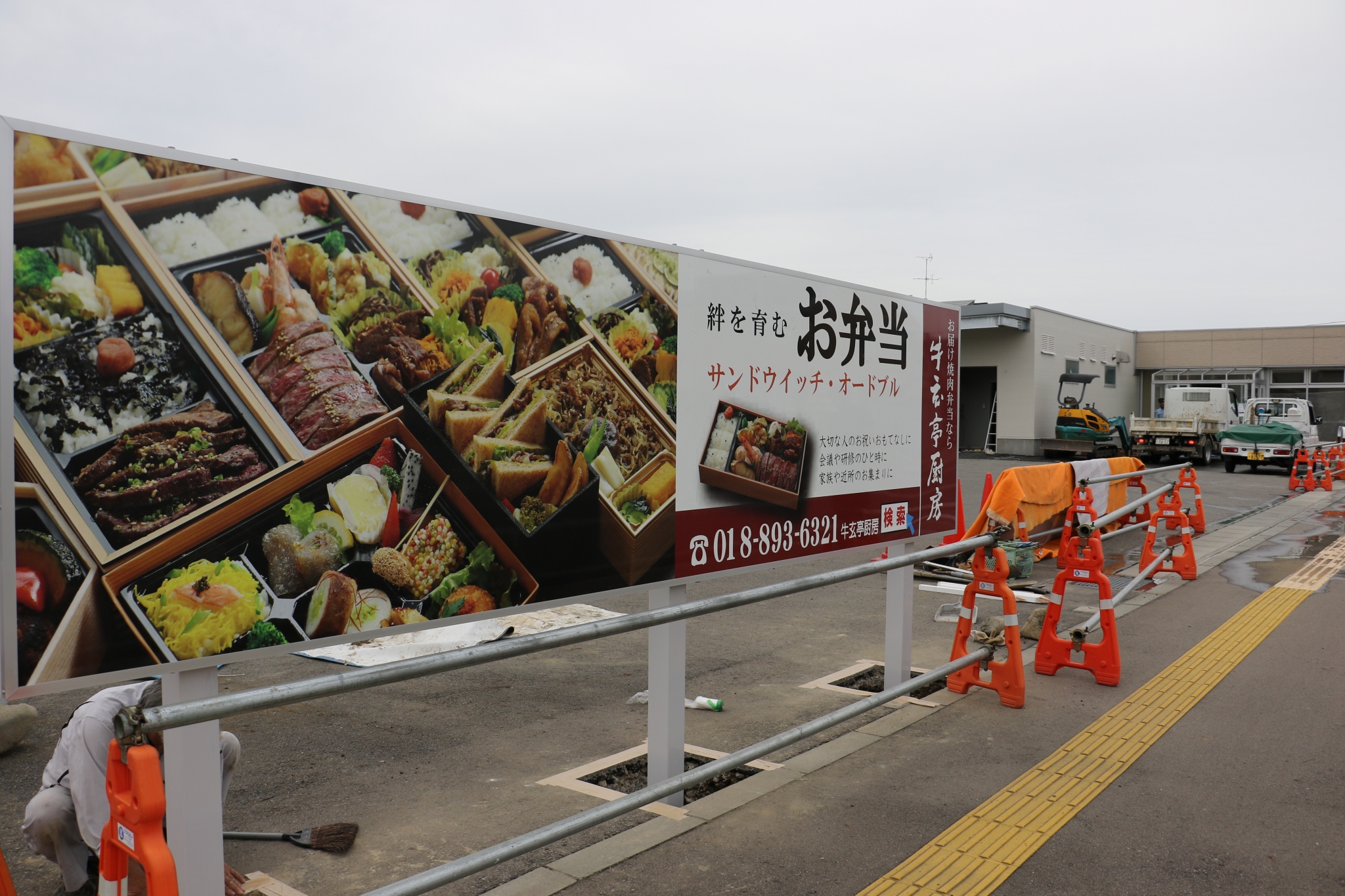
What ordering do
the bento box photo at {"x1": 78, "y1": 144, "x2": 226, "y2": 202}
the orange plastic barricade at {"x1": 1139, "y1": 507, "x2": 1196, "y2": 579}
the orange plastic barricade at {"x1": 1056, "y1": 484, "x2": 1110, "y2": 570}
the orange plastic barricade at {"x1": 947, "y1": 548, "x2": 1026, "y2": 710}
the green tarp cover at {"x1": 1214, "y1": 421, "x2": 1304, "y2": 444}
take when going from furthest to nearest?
1. the green tarp cover at {"x1": 1214, "y1": 421, "x2": 1304, "y2": 444}
2. the orange plastic barricade at {"x1": 1139, "y1": 507, "x2": 1196, "y2": 579}
3. the orange plastic barricade at {"x1": 1056, "y1": 484, "x2": 1110, "y2": 570}
4. the orange plastic barricade at {"x1": 947, "y1": 548, "x2": 1026, "y2": 710}
5. the bento box photo at {"x1": 78, "y1": 144, "x2": 226, "y2": 202}

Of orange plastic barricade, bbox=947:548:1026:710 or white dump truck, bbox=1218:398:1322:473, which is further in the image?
white dump truck, bbox=1218:398:1322:473

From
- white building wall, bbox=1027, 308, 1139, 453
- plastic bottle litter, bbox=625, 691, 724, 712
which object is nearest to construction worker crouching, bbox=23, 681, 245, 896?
plastic bottle litter, bbox=625, 691, 724, 712

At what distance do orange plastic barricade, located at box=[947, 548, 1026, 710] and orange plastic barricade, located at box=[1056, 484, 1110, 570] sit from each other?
120cm

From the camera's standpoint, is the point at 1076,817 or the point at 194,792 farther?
the point at 1076,817

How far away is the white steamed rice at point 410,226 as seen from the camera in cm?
285

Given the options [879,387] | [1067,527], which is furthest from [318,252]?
[1067,527]

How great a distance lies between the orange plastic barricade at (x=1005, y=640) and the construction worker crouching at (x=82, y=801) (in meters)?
4.13

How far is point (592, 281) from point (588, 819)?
1952 mm

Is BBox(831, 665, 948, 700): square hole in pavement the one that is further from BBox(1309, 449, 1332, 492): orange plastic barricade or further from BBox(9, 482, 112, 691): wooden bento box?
BBox(1309, 449, 1332, 492): orange plastic barricade

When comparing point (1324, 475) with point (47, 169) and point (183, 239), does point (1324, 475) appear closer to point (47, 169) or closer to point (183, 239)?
point (183, 239)

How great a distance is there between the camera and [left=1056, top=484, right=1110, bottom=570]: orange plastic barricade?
6.88 meters

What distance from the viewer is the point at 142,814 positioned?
1.90 metres

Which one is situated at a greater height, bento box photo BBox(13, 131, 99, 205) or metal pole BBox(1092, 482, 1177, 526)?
bento box photo BBox(13, 131, 99, 205)

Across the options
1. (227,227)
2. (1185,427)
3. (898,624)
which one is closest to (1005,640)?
(898,624)
